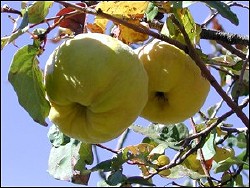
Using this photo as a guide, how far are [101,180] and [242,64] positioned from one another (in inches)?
24.0

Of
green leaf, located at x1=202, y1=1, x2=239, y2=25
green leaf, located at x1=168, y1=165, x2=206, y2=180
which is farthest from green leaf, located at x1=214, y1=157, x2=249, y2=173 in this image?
green leaf, located at x1=202, y1=1, x2=239, y2=25

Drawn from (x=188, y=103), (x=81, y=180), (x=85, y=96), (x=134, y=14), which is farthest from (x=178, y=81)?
(x=81, y=180)

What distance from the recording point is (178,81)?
1661 millimetres

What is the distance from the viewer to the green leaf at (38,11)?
147 centimetres

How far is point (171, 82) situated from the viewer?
64.8 inches

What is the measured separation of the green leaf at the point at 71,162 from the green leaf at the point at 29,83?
318 mm

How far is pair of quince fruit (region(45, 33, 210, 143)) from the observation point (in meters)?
1.41

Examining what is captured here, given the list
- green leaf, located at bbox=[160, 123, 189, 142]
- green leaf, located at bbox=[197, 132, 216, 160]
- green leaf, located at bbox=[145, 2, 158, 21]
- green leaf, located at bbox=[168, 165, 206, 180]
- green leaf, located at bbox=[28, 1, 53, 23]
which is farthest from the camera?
green leaf, located at bbox=[160, 123, 189, 142]

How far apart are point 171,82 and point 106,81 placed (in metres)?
0.28

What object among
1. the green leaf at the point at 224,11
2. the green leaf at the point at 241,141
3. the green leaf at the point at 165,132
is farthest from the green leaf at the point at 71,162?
the green leaf at the point at 241,141

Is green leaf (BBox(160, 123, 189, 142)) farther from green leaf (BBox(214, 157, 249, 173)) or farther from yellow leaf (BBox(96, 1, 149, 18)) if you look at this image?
yellow leaf (BBox(96, 1, 149, 18))

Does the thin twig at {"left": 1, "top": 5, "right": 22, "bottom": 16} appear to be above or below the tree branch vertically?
above

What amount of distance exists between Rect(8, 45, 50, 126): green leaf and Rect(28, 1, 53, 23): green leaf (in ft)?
0.34

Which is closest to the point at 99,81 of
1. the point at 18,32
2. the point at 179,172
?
the point at 18,32
